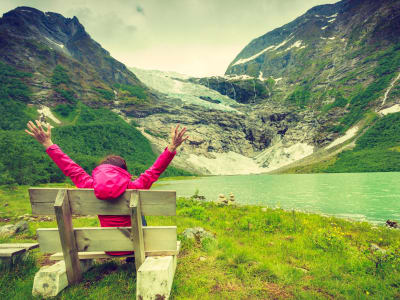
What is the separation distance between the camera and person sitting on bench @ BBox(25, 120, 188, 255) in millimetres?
3836

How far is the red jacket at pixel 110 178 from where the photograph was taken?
12.5 feet

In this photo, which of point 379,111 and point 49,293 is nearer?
point 49,293

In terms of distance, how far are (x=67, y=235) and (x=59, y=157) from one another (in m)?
1.66

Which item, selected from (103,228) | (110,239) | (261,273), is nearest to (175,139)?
(103,228)

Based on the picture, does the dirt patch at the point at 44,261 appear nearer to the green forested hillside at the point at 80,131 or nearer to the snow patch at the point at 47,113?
the green forested hillside at the point at 80,131

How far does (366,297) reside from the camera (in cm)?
425

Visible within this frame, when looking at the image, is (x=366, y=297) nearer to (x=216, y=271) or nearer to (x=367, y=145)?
(x=216, y=271)

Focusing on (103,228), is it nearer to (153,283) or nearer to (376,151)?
(153,283)

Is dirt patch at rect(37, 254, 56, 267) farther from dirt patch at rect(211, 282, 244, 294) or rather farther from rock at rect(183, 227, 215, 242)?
dirt patch at rect(211, 282, 244, 294)

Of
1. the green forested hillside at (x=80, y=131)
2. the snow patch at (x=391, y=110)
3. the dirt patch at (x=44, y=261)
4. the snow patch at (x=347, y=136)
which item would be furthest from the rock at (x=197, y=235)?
the snow patch at (x=391, y=110)

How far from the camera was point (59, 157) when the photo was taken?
4457 mm

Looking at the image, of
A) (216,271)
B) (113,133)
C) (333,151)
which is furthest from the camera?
(113,133)

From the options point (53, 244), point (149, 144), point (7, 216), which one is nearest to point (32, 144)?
point (149, 144)

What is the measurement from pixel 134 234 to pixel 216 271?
292 cm
